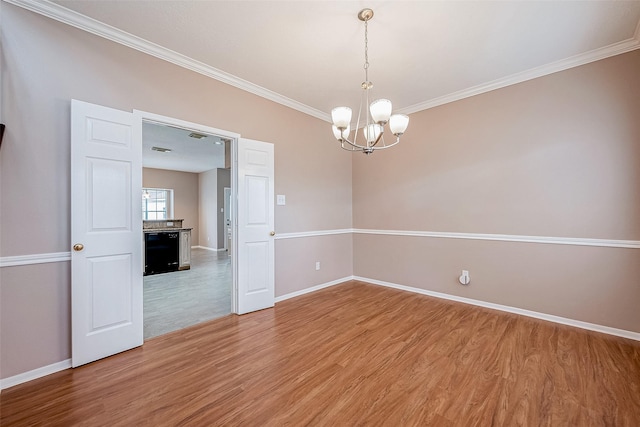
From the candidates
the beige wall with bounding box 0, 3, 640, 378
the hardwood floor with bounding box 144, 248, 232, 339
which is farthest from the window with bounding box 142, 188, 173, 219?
the beige wall with bounding box 0, 3, 640, 378

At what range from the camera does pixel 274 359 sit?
222 cm

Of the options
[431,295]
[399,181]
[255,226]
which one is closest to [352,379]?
[255,226]

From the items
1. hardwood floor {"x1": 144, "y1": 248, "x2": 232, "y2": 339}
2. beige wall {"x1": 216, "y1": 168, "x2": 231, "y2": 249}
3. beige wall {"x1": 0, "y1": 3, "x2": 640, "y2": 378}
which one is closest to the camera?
beige wall {"x1": 0, "y1": 3, "x2": 640, "y2": 378}

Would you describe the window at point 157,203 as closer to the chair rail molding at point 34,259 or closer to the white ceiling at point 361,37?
the white ceiling at point 361,37

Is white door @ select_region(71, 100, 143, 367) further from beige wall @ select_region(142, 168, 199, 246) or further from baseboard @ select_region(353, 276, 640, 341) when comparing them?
beige wall @ select_region(142, 168, 199, 246)

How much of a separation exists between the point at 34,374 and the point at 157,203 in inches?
299

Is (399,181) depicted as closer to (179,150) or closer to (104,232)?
(104,232)

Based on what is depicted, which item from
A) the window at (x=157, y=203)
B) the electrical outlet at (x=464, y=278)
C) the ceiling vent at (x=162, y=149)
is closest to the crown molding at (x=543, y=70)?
the electrical outlet at (x=464, y=278)

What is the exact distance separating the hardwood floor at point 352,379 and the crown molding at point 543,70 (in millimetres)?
2767

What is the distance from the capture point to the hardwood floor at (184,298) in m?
3.00

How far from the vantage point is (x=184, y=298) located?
3809mm

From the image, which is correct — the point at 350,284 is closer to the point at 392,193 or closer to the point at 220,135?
the point at 392,193

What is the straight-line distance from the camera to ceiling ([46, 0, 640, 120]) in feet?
6.75

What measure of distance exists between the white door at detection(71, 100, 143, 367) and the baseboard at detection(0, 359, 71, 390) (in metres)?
0.08
